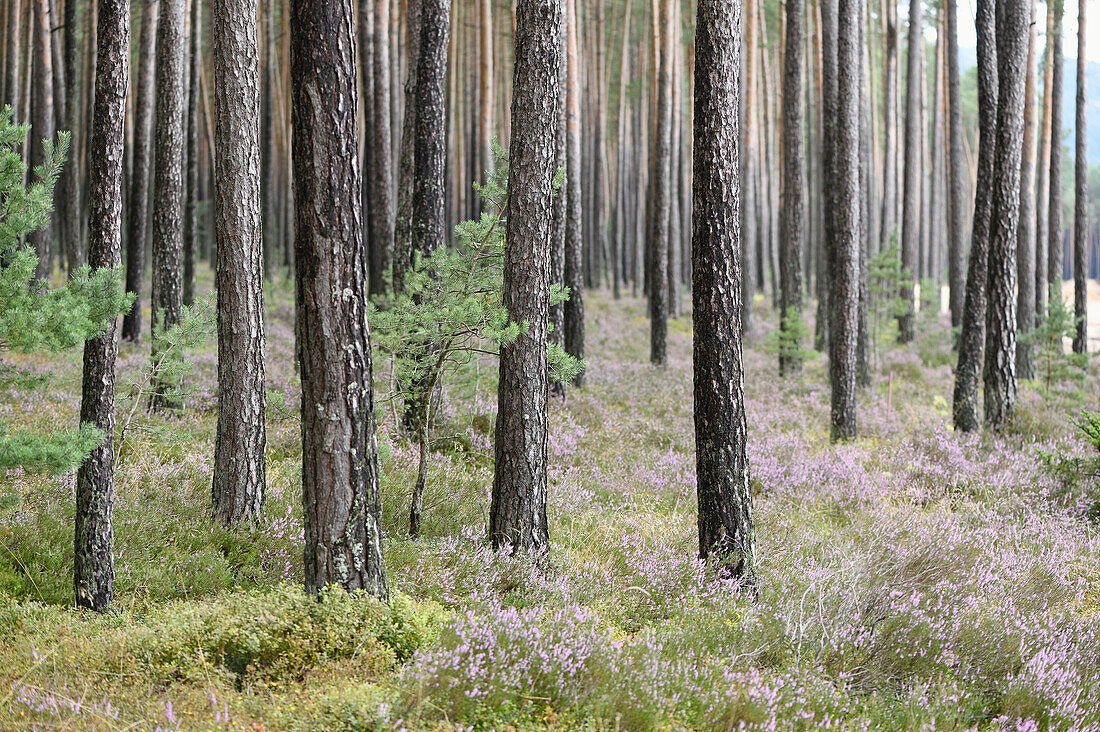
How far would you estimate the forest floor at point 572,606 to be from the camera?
357cm

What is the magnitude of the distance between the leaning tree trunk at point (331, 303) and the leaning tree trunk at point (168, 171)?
4.97 meters

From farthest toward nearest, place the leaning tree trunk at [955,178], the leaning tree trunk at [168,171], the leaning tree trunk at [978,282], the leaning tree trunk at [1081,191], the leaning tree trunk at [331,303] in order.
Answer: the leaning tree trunk at [955,178]
the leaning tree trunk at [1081,191]
the leaning tree trunk at [978,282]
the leaning tree trunk at [168,171]
the leaning tree trunk at [331,303]

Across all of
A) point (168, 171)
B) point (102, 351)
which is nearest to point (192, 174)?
point (168, 171)

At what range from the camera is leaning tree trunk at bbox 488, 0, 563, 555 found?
215 inches

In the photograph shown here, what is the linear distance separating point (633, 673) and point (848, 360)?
25.9 feet

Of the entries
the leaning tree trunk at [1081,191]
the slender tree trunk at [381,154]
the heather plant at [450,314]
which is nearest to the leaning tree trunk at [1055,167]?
the leaning tree trunk at [1081,191]

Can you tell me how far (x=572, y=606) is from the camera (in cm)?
470

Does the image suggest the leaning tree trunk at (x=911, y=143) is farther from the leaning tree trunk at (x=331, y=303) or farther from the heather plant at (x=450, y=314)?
the leaning tree trunk at (x=331, y=303)

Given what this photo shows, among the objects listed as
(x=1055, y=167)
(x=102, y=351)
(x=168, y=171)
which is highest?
(x=1055, y=167)

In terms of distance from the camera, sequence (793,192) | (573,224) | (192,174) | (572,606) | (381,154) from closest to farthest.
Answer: (572,606)
(381,154)
(573,224)
(192,174)
(793,192)

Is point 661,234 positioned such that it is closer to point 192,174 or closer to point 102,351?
point 192,174

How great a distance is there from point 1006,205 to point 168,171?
34.5 feet

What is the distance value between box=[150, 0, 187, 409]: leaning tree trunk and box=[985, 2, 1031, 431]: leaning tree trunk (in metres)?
10.2

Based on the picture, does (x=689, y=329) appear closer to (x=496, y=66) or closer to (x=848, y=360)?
(x=848, y=360)
